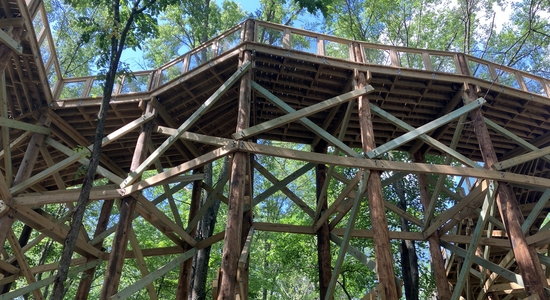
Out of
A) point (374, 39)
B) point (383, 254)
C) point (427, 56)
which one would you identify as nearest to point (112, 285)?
point (383, 254)

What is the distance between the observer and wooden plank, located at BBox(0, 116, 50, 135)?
311 inches

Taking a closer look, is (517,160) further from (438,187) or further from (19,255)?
(19,255)

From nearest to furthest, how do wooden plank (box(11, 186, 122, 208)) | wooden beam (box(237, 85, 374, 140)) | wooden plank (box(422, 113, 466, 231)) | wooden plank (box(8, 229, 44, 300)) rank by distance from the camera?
wooden beam (box(237, 85, 374, 140)) → wooden plank (box(11, 186, 122, 208)) → wooden plank (box(8, 229, 44, 300)) → wooden plank (box(422, 113, 466, 231))

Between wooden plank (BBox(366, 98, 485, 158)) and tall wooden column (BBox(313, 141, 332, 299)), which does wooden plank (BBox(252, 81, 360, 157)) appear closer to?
wooden plank (BBox(366, 98, 485, 158))

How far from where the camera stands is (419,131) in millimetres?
8266

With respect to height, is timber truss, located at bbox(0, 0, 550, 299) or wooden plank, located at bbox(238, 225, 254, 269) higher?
timber truss, located at bbox(0, 0, 550, 299)

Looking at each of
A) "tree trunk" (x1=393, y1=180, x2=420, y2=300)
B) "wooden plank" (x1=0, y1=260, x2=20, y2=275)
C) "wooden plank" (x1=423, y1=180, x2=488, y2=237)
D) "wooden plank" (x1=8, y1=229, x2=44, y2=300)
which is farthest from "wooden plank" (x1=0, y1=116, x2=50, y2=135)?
"tree trunk" (x1=393, y1=180, x2=420, y2=300)

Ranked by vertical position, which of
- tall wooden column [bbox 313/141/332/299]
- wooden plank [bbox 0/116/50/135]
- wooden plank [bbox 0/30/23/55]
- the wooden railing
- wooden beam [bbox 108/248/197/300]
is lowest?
wooden beam [bbox 108/248/197/300]

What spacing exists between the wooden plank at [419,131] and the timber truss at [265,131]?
0.10 feet

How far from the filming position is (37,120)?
Answer: 32.4 ft

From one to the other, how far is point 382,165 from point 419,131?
1.58 metres

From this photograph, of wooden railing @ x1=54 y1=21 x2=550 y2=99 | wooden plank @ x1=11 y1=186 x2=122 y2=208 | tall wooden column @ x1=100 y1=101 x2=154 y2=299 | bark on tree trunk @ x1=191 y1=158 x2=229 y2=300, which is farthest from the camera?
bark on tree trunk @ x1=191 y1=158 x2=229 y2=300

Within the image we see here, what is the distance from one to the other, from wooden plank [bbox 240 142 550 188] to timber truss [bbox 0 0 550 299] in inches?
1.1

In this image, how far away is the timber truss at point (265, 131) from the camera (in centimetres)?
744
